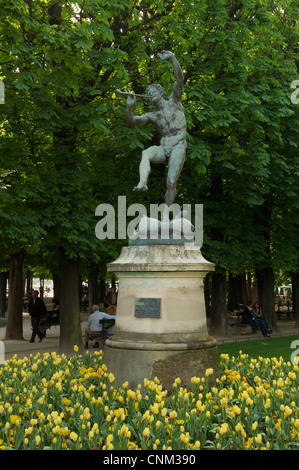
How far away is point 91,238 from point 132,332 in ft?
18.4

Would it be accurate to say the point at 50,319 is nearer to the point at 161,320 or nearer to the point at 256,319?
the point at 256,319

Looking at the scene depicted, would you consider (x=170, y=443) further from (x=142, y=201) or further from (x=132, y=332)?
(x=142, y=201)

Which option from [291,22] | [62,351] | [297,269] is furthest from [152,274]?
[291,22]

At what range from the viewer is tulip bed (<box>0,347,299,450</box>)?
5.11 m

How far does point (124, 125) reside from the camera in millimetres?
13414

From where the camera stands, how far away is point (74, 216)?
1302 cm

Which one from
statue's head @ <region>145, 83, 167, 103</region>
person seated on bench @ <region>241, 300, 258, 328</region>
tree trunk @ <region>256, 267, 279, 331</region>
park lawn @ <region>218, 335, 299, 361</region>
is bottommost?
park lawn @ <region>218, 335, 299, 361</region>

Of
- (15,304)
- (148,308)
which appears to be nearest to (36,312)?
(15,304)

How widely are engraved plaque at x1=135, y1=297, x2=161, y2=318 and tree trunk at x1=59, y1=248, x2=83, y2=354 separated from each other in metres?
6.94

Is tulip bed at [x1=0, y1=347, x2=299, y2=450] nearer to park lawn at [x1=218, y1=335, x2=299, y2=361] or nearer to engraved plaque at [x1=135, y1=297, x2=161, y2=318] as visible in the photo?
engraved plaque at [x1=135, y1=297, x2=161, y2=318]

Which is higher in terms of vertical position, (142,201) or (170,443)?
(142,201)

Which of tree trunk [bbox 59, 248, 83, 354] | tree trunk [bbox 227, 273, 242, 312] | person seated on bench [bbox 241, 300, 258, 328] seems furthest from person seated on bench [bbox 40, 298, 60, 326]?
tree trunk [bbox 227, 273, 242, 312]

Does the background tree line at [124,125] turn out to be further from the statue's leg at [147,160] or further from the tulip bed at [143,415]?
the tulip bed at [143,415]

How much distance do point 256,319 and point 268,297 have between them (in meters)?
1.81
